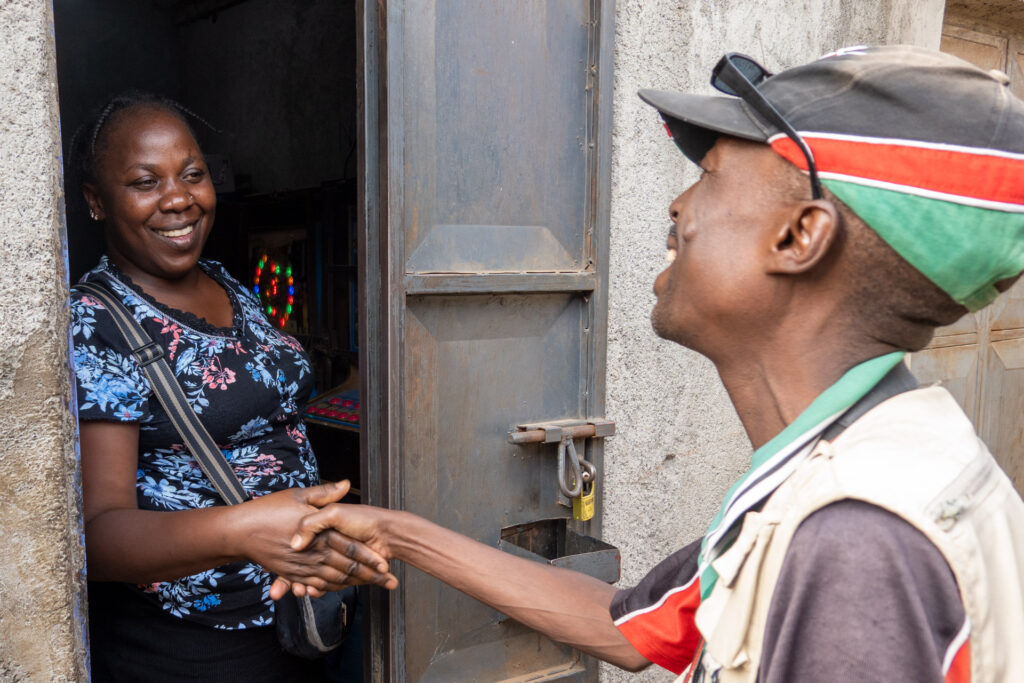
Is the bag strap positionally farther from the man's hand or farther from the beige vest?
the beige vest

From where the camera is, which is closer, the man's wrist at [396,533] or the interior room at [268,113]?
the man's wrist at [396,533]

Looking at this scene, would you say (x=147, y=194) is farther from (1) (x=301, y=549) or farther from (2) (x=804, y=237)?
(2) (x=804, y=237)

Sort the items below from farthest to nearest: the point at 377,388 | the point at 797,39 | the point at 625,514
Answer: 1. the point at 797,39
2. the point at 625,514
3. the point at 377,388

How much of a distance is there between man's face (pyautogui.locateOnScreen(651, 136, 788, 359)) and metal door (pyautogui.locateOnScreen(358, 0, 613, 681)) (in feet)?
3.05

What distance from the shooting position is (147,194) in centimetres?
220

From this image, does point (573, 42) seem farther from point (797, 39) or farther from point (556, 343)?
point (797, 39)

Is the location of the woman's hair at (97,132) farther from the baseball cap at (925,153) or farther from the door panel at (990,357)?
the door panel at (990,357)

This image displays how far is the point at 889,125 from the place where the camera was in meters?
1.10

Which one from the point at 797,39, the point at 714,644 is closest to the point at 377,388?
the point at 714,644

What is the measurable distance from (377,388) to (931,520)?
146 centimetres

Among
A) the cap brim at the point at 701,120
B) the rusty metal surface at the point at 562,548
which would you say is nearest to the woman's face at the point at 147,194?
the rusty metal surface at the point at 562,548

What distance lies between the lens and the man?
3.12 ft

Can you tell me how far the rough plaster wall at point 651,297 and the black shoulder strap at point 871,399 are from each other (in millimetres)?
1484

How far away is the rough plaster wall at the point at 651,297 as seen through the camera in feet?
8.60
